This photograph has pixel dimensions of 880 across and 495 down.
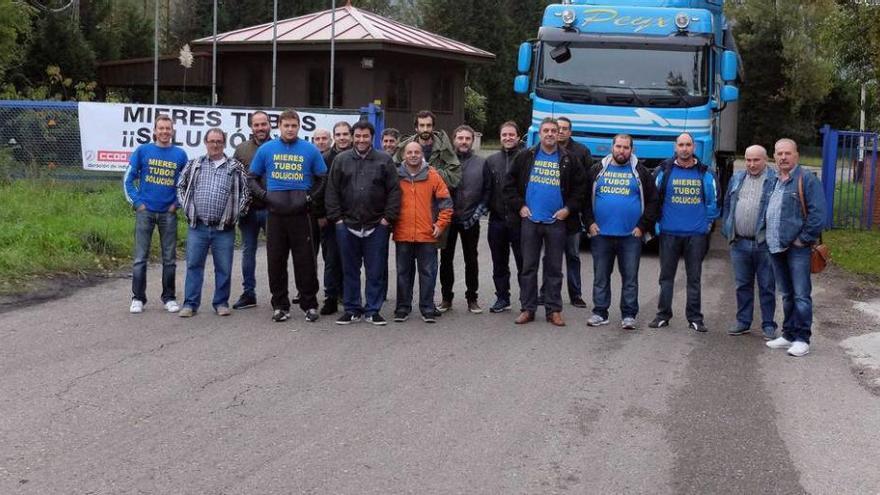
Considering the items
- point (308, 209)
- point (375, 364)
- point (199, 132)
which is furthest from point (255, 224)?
point (199, 132)

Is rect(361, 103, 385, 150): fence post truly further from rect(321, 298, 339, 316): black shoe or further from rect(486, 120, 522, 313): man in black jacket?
rect(321, 298, 339, 316): black shoe

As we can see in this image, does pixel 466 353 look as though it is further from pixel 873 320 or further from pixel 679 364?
pixel 873 320

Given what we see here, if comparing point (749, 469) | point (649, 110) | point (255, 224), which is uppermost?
point (649, 110)

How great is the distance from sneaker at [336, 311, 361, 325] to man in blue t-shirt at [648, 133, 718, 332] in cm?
271

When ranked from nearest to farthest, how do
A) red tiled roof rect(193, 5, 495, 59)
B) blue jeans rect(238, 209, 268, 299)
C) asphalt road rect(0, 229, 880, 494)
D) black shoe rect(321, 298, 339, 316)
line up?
asphalt road rect(0, 229, 880, 494) → black shoe rect(321, 298, 339, 316) → blue jeans rect(238, 209, 268, 299) → red tiled roof rect(193, 5, 495, 59)

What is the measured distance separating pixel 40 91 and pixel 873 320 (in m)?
22.0

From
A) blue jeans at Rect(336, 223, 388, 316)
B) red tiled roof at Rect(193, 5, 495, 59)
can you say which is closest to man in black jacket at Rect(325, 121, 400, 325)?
blue jeans at Rect(336, 223, 388, 316)

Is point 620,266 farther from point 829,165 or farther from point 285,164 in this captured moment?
point 829,165

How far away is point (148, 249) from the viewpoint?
1013 centimetres

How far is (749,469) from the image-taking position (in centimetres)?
580

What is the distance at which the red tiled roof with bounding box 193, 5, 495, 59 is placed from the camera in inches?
1145

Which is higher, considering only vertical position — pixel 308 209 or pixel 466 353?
pixel 308 209

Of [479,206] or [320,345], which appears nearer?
[320,345]

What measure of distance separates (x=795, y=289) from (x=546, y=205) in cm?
229
